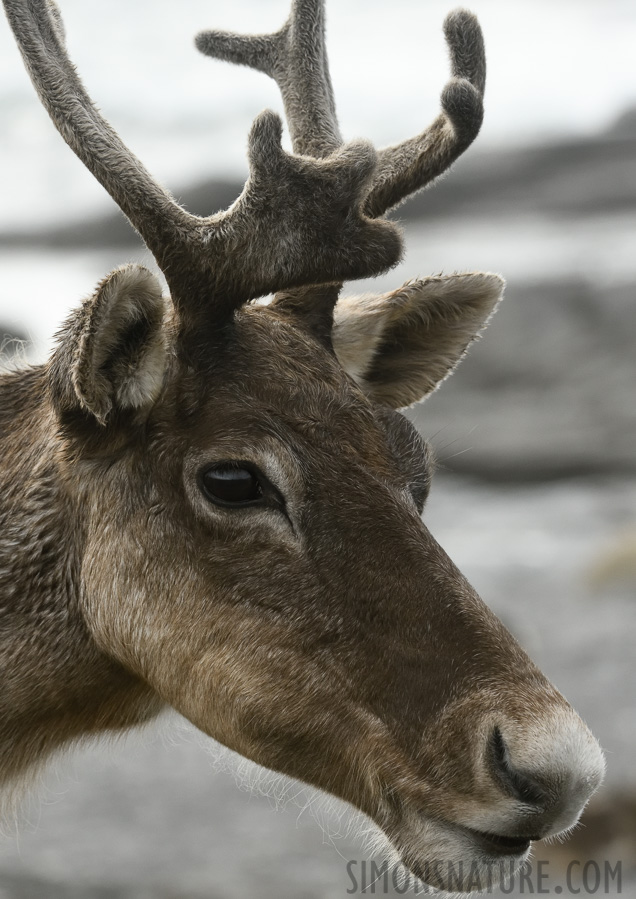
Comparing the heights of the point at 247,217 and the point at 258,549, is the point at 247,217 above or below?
above

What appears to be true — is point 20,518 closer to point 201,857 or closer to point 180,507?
point 180,507

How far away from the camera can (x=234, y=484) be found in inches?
118

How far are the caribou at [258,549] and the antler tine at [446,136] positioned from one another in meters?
0.03

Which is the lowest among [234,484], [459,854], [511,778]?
[459,854]

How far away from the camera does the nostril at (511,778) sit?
263cm

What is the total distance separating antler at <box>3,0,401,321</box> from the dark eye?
49 cm

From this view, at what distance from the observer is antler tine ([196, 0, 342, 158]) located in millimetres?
3803

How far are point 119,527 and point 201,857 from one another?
13.6ft

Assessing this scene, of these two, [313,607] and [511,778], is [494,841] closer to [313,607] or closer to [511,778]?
[511,778]

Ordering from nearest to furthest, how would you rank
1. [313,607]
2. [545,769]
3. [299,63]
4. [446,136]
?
[545,769] → [313,607] → [446,136] → [299,63]

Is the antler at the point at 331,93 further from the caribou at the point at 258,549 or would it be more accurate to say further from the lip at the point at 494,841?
the lip at the point at 494,841

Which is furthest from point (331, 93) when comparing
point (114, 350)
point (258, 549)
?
point (258, 549)

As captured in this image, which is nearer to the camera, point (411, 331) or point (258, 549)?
point (258, 549)

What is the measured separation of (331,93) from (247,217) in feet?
4.00
